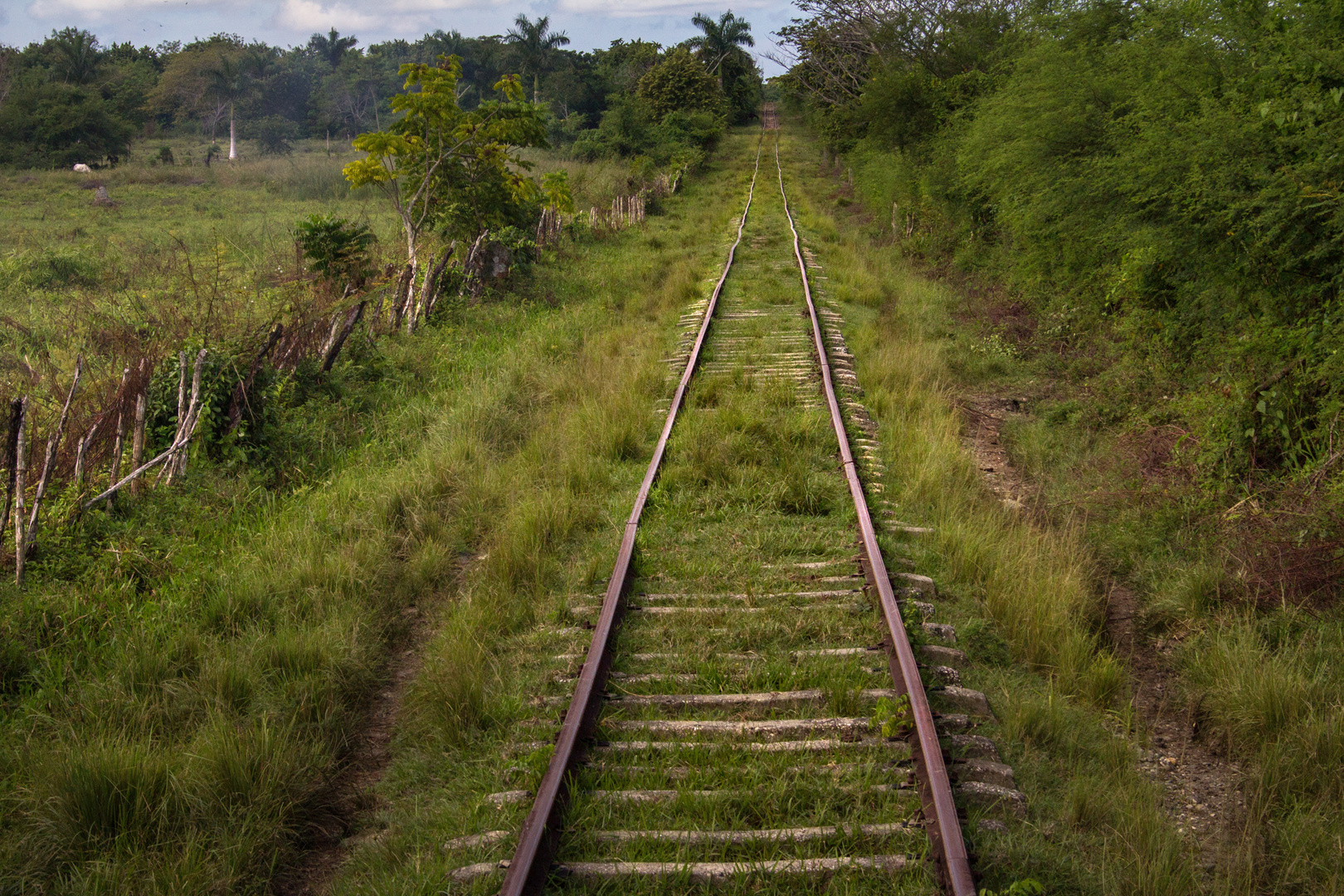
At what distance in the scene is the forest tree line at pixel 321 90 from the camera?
38719 mm

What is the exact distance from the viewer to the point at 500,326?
38.9 ft

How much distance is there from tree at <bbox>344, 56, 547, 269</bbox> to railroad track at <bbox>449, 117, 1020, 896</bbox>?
9363mm

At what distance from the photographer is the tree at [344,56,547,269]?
13430 millimetres

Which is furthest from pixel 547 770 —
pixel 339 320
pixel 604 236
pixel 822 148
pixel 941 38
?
pixel 822 148

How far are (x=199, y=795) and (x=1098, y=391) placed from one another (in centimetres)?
796

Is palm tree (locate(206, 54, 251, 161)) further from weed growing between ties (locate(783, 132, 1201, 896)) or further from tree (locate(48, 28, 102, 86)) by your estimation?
weed growing between ties (locate(783, 132, 1201, 896))

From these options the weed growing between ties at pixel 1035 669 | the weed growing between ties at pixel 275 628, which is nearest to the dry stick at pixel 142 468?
the weed growing between ties at pixel 275 628

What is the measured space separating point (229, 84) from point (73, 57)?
8747mm

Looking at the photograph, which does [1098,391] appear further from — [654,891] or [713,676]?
[654,891]

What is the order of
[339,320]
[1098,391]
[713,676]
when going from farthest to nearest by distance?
1. [339,320]
2. [1098,391]
3. [713,676]

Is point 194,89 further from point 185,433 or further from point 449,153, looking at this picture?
point 185,433

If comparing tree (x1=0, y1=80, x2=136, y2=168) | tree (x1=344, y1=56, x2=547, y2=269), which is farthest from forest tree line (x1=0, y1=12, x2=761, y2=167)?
tree (x1=344, y1=56, x2=547, y2=269)

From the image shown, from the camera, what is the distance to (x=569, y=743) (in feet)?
11.1

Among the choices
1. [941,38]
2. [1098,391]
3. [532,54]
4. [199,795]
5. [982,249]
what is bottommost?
[199,795]
